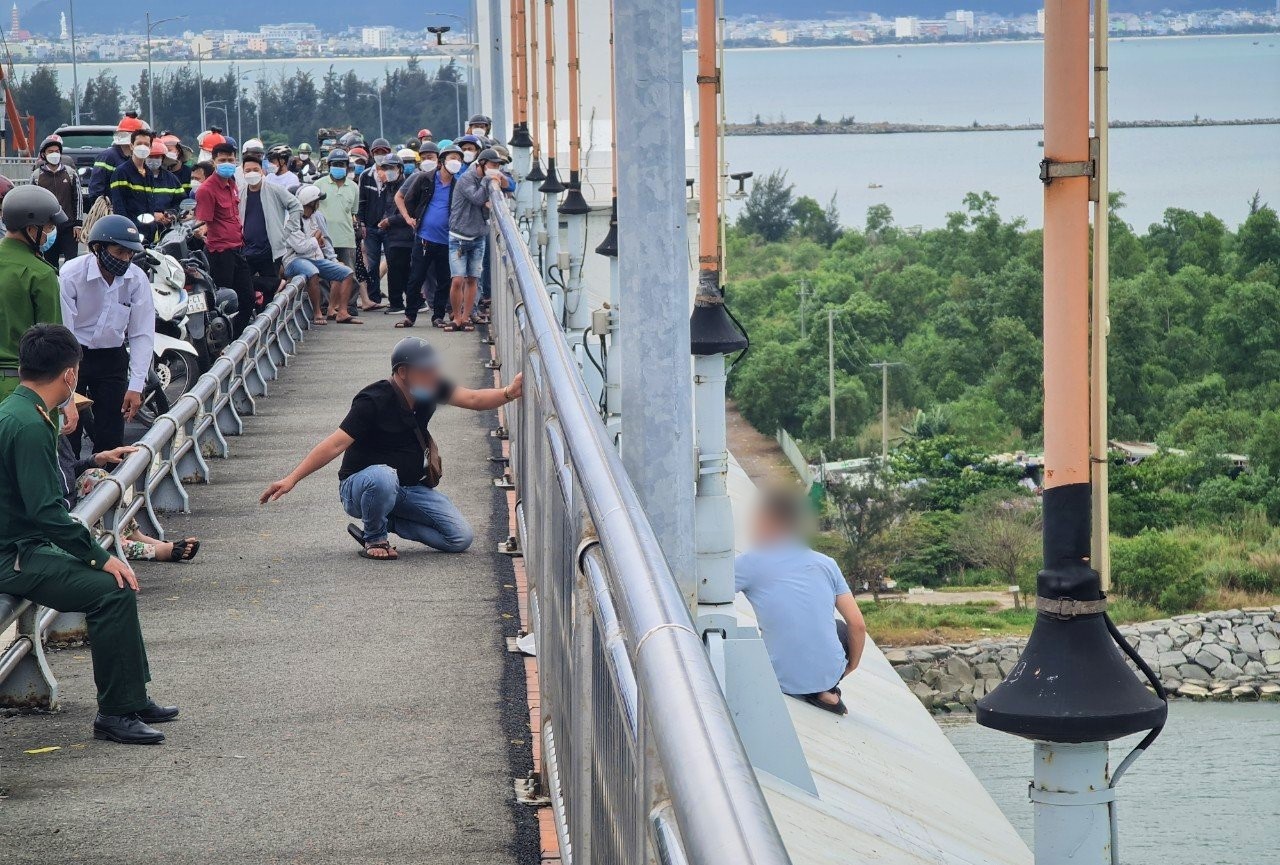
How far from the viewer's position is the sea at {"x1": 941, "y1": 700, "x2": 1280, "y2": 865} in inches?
1597

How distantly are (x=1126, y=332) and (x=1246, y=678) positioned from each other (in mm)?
34851

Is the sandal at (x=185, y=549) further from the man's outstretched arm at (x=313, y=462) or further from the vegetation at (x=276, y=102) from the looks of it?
the vegetation at (x=276, y=102)

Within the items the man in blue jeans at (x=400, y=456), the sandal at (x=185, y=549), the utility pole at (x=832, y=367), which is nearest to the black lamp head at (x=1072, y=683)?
the man in blue jeans at (x=400, y=456)

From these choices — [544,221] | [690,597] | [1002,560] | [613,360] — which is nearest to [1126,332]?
[1002,560]

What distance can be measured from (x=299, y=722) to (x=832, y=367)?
101 meters

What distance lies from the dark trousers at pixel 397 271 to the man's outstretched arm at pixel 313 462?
1127 centimetres

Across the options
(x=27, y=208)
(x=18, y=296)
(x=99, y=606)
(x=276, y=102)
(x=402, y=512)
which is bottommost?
(x=402, y=512)

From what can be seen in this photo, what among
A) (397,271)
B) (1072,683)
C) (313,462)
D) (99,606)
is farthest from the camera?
(397,271)

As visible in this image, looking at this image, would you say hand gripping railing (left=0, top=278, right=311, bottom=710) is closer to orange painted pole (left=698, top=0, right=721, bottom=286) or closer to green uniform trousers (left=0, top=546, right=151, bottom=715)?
green uniform trousers (left=0, top=546, right=151, bottom=715)

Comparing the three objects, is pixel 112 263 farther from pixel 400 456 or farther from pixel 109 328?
pixel 400 456

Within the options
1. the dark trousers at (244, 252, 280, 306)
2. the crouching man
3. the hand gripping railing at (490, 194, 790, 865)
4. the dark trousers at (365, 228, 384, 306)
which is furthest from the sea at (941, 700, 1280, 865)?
the hand gripping railing at (490, 194, 790, 865)

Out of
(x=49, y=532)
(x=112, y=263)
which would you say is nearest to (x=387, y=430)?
(x=112, y=263)

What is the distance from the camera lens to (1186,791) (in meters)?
45.5

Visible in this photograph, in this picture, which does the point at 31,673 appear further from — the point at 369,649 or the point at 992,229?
the point at 992,229
